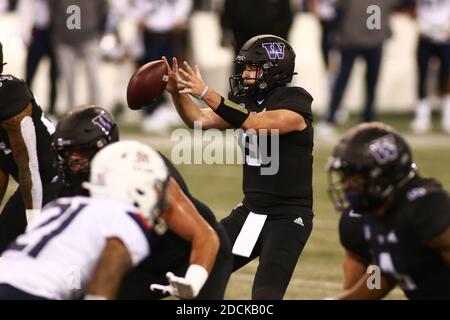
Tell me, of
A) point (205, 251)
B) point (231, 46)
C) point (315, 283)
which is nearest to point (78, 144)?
point (205, 251)

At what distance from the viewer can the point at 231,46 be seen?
13.4 meters

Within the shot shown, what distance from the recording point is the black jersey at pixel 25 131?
5.82 metres

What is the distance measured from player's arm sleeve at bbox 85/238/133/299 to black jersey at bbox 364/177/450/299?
970 mm

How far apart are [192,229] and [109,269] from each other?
0.62 metres

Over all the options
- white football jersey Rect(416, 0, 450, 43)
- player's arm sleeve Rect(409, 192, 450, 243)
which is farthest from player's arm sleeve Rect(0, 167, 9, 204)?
white football jersey Rect(416, 0, 450, 43)

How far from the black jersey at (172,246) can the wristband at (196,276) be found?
13.7 inches

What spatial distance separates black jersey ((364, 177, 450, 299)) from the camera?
4.30m

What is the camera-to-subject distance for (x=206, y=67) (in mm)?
15727

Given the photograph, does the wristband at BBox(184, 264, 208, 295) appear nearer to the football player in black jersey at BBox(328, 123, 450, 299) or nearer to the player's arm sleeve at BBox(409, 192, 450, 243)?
the football player in black jersey at BBox(328, 123, 450, 299)

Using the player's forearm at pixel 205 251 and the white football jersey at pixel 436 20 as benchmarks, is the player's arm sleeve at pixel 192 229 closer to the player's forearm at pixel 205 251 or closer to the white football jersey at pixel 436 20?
the player's forearm at pixel 205 251

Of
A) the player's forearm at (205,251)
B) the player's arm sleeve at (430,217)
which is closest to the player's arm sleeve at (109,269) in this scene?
the player's forearm at (205,251)

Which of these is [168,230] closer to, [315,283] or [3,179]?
[3,179]
